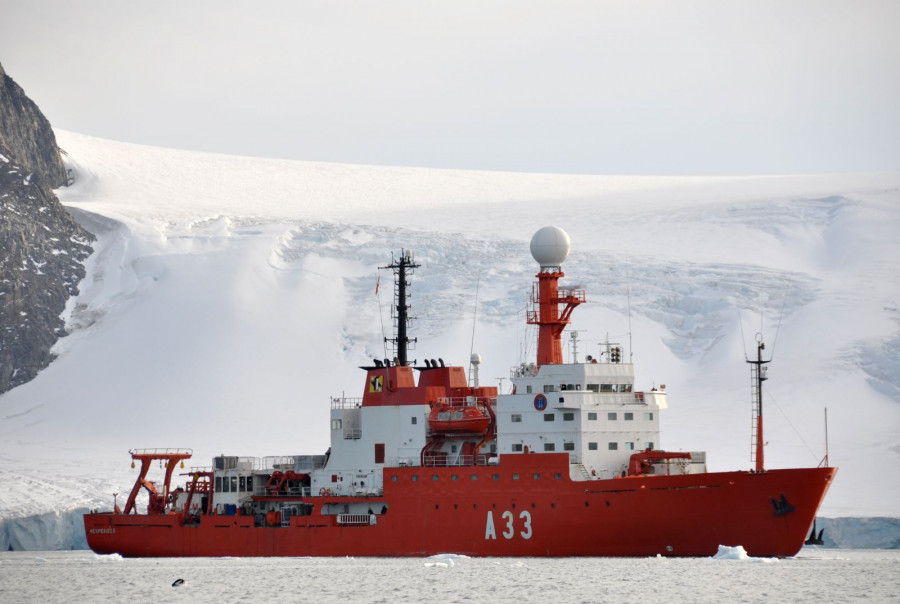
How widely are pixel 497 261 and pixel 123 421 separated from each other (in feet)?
70.4

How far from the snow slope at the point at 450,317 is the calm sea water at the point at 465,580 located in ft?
57.6

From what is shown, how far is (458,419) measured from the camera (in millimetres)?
41625

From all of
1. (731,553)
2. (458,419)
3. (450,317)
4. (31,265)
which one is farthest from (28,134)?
(731,553)

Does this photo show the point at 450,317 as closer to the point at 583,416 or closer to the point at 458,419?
the point at 458,419

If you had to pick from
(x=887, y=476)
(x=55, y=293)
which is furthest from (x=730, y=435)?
(x=55, y=293)

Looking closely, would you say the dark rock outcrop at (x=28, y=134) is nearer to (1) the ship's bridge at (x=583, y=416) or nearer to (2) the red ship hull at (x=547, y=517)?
(2) the red ship hull at (x=547, y=517)

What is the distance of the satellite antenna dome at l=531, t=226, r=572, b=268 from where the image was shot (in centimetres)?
4272

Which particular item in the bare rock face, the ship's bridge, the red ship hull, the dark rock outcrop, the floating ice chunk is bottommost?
the floating ice chunk

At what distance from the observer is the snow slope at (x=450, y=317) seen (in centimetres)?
6394

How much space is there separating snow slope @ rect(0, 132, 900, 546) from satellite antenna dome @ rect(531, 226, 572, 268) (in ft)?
62.4

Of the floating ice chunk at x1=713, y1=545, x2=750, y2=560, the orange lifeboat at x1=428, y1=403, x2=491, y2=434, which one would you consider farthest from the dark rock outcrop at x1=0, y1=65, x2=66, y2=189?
the floating ice chunk at x1=713, y1=545, x2=750, y2=560

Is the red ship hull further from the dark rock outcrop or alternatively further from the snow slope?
the dark rock outcrop

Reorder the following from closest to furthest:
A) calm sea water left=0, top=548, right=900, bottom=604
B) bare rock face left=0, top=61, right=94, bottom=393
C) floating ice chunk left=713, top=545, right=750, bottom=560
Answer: calm sea water left=0, top=548, right=900, bottom=604 → floating ice chunk left=713, top=545, right=750, bottom=560 → bare rock face left=0, top=61, right=94, bottom=393

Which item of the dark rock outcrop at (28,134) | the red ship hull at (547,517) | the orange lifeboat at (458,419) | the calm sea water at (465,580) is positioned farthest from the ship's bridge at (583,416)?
the dark rock outcrop at (28,134)
